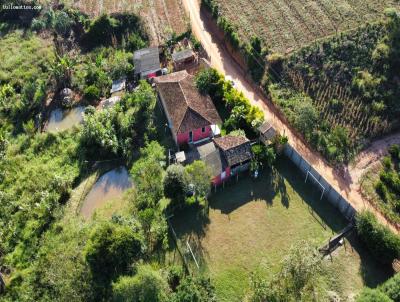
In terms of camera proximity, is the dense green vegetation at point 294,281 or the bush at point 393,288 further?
the bush at point 393,288

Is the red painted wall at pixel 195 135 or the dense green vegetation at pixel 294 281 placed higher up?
the red painted wall at pixel 195 135

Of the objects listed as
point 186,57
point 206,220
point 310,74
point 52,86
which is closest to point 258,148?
point 206,220

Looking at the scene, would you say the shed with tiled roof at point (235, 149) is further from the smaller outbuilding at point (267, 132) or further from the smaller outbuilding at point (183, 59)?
the smaller outbuilding at point (183, 59)

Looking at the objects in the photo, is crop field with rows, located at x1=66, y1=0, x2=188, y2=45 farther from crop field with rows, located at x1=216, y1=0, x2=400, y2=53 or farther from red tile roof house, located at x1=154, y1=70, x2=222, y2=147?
red tile roof house, located at x1=154, y1=70, x2=222, y2=147

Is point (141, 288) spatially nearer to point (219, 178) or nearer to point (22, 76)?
point (219, 178)

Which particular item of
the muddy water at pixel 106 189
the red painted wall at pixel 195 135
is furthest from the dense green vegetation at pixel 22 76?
the red painted wall at pixel 195 135

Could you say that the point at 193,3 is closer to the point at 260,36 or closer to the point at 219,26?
the point at 219,26
